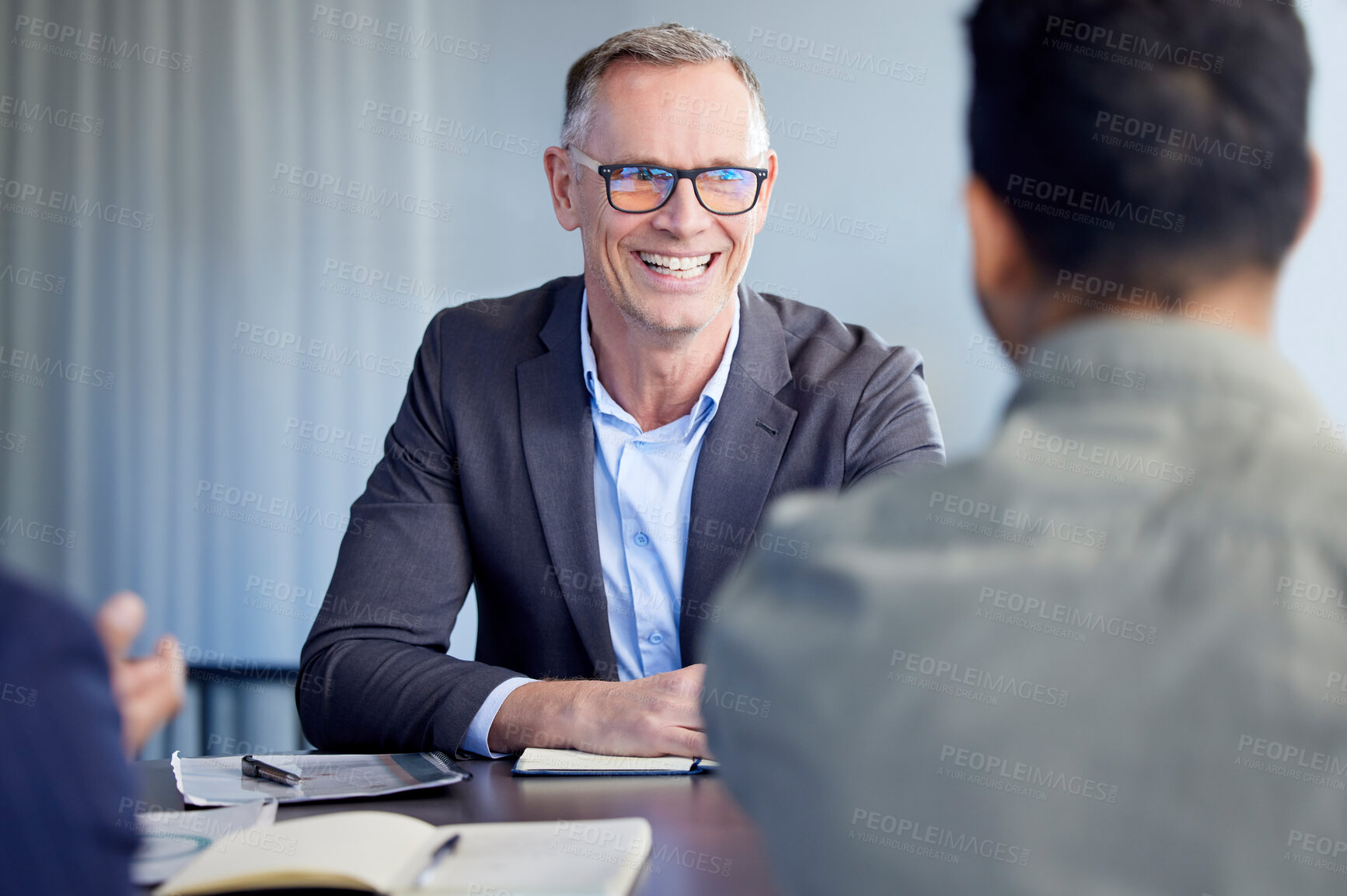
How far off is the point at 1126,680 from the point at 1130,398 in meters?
0.16

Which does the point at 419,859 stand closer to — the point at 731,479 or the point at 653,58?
the point at 731,479

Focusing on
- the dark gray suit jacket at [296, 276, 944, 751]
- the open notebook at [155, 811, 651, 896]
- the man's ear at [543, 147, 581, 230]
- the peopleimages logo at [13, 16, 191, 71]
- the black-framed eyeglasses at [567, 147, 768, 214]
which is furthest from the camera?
the peopleimages logo at [13, 16, 191, 71]

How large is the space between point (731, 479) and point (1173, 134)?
1.44m

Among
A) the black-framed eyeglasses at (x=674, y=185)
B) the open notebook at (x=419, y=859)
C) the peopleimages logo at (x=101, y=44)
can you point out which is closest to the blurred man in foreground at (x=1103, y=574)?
the open notebook at (x=419, y=859)

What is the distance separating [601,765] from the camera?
147cm

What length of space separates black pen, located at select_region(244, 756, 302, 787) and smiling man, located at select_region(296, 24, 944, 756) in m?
0.44

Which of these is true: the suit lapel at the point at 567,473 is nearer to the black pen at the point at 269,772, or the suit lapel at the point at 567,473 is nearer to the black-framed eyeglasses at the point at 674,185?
the black-framed eyeglasses at the point at 674,185

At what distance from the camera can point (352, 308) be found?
4.20 m

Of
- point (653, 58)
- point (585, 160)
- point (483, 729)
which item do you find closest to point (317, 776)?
point (483, 729)

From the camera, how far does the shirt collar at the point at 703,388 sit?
2.17 m

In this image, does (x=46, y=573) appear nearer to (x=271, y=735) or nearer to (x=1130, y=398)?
(x=271, y=735)

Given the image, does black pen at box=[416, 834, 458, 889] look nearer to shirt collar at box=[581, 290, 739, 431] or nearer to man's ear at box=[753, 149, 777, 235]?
shirt collar at box=[581, 290, 739, 431]

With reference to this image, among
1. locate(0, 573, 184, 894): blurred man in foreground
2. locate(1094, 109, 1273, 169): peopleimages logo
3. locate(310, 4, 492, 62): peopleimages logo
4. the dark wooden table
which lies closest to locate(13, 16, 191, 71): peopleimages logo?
locate(310, 4, 492, 62): peopleimages logo

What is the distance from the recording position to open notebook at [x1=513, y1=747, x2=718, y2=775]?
143 cm
